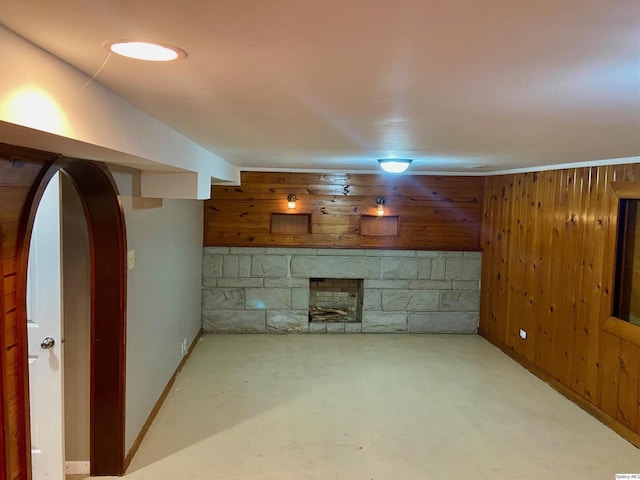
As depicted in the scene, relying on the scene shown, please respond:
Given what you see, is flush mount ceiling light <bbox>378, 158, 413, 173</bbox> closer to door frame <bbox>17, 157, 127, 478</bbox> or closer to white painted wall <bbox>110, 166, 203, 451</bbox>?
white painted wall <bbox>110, 166, 203, 451</bbox>

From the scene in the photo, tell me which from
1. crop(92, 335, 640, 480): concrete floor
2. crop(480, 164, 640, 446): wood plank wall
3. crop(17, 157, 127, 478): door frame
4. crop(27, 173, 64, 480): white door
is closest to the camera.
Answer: crop(27, 173, 64, 480): white door

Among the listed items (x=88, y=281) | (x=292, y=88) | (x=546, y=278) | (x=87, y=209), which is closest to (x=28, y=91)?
(x=292, y=88)

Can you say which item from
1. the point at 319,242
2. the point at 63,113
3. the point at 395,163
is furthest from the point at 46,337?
the point at 319,242

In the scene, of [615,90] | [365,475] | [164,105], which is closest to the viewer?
[615,90]

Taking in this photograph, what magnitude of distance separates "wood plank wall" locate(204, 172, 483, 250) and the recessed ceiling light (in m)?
4.58

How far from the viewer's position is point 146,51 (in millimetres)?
1101

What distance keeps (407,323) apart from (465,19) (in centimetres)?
541

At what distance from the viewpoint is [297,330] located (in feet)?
19.3

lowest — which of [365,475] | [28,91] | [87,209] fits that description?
[365,475]

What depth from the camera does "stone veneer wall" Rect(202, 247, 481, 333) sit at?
19.0 feet

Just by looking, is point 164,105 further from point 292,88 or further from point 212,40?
point 212,40

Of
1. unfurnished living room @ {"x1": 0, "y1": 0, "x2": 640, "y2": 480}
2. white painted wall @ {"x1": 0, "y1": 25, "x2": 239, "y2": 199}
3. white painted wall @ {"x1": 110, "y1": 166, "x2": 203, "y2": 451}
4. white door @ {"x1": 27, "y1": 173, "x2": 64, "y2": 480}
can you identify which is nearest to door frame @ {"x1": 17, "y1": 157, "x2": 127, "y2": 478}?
unfurnished living room @ {"x1": 0, "y1": 0, "x2": 640, "y2": 480}

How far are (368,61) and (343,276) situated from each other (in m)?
4.86

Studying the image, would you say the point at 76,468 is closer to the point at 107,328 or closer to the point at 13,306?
the point at 107,328
